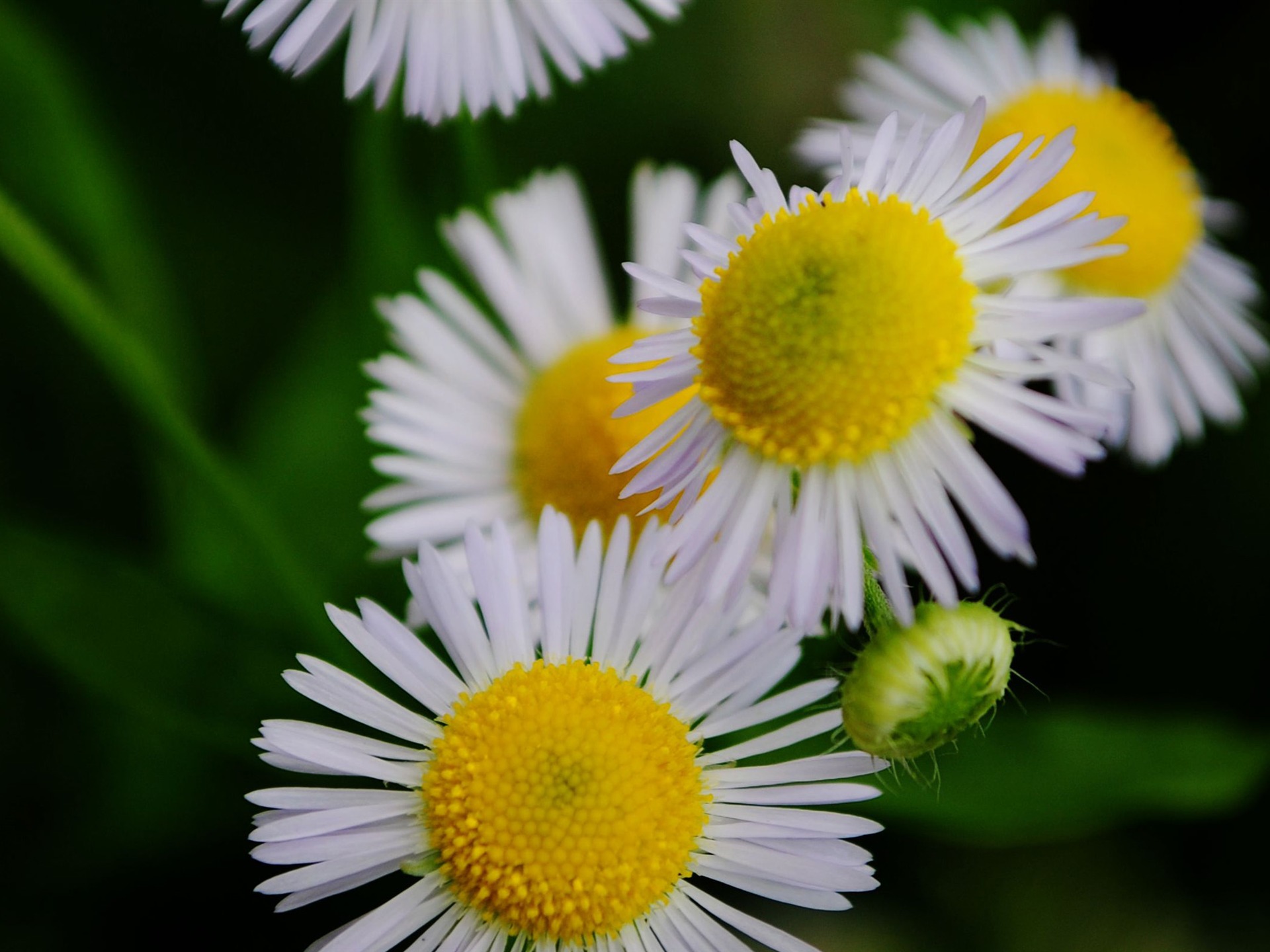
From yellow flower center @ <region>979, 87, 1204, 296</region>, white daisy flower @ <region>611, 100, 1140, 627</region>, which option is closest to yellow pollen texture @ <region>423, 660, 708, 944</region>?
white daisy flower @ <region>611, 100, 1140, 627</region>

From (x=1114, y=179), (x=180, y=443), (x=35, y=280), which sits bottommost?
(x=1114, y=179)

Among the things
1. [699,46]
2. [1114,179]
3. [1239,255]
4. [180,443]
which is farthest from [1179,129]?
[180,443]

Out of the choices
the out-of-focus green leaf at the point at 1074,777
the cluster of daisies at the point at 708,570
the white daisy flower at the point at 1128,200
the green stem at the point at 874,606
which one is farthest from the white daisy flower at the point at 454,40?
the out-of-focus green leaf at the point at 1074,777

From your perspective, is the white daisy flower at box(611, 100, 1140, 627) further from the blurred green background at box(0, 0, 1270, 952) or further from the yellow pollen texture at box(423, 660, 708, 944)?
the blurred green background at box(0, 0, 1270, 952)

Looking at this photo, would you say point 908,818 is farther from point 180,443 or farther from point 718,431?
point 180,443

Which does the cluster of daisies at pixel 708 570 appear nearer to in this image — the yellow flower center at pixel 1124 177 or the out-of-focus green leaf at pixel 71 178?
the yellow flower center at pixel 1124 177

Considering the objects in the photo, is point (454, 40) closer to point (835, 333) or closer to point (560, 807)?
point (835, 333)
